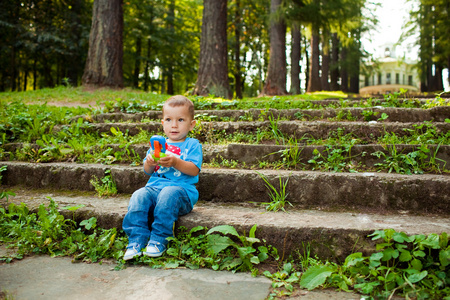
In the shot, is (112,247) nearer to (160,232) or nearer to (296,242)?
(160,232)

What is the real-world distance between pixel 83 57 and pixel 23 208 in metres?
15.5

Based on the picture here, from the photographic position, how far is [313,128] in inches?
147

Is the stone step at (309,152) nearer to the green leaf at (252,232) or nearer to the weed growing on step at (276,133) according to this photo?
the weed growing on step at (276,133)

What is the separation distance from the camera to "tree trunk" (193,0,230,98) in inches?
316

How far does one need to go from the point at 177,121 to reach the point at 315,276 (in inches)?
61.6

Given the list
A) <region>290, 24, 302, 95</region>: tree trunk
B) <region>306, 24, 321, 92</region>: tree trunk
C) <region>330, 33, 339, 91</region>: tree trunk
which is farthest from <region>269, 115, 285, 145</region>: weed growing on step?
<region>330, 33, 339, 91</region>: tree trunk

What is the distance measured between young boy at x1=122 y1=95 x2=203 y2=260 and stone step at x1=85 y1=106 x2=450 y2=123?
1497mm

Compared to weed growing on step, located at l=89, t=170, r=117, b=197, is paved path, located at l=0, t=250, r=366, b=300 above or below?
below

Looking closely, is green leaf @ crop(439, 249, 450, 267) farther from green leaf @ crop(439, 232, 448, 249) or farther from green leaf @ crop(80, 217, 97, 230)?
green leaf @ crop(80, 217, 97, 230)

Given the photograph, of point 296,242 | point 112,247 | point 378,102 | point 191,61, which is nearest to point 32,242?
point 112,247

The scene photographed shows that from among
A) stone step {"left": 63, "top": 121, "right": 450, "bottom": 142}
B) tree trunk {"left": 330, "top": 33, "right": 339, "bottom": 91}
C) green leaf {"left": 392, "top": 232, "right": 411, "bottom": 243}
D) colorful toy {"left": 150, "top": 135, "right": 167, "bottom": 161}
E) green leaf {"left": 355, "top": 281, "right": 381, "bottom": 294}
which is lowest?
green leaf {"left": 355, "top": 281, "right": 381, "bottom": 294}

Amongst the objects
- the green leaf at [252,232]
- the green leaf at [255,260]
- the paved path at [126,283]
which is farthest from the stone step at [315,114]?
the paved path at [126,283]

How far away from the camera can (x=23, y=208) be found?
8.64ft

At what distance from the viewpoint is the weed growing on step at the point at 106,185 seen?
3070 mm
